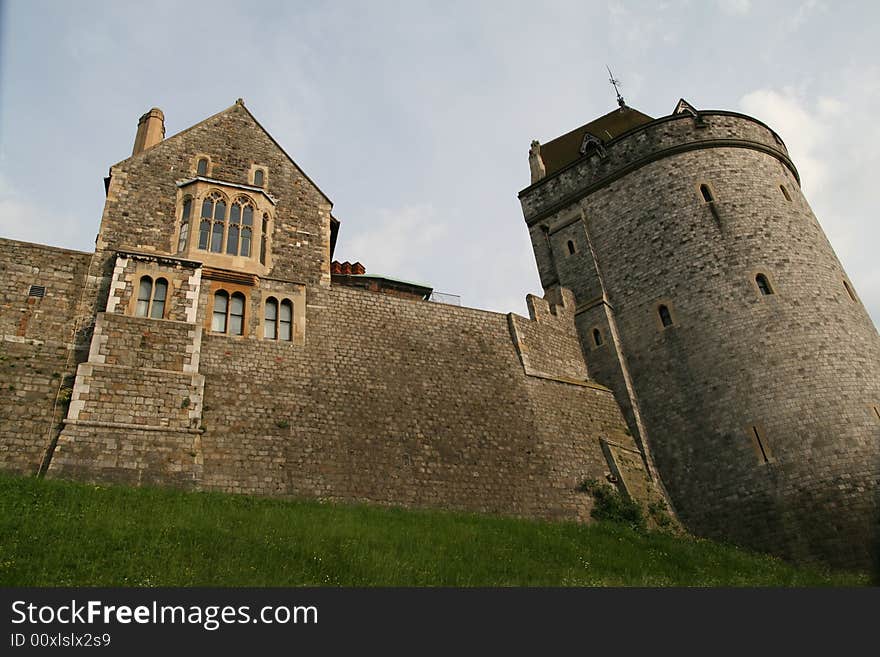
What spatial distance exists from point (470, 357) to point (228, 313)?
7772 mm

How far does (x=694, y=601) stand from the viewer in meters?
9.56

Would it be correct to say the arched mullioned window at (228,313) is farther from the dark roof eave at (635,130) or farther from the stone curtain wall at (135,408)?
the dark roof eave at (635,130)

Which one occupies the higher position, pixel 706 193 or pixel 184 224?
pixel 706 193

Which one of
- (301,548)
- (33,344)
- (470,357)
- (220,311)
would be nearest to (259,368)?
(220,311)

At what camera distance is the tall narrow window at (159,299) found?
1836 centimetres

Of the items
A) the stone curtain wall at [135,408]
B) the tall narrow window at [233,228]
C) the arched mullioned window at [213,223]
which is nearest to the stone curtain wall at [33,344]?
the stone curtain wall at [135,408]

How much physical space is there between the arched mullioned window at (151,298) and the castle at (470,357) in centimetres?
8

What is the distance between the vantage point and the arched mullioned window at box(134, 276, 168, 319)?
18281mm

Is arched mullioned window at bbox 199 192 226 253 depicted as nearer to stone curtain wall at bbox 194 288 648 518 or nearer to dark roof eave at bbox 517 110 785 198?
stone curtain wall at bbox 194 288 648 518

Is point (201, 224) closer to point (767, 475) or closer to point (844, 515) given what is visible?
point (767, 475)

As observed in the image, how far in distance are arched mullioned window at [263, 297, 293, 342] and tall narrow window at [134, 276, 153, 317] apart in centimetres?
320

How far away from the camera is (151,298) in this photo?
1853 centimetres

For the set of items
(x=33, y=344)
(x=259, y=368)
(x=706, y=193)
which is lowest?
(x=259, y=368)

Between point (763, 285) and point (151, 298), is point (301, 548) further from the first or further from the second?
point (763, 285)
